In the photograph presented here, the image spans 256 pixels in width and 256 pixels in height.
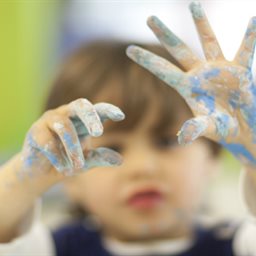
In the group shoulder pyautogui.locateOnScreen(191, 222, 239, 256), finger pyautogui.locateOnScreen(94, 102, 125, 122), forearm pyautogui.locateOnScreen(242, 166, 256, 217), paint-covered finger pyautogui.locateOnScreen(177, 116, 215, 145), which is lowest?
shoulder pyautogui.locateOnScreen(191, 222, 239, 256)

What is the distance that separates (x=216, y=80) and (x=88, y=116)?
0.14 meters

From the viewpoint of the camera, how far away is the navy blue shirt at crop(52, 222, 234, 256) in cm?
86

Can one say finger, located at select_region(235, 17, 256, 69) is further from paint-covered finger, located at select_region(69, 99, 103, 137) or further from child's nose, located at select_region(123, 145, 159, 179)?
child's nose, located at select_region(123, 145, 159, 179)

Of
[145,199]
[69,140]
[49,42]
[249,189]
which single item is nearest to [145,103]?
[145,199]

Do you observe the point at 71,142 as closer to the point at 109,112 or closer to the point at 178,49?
the point at 109,112

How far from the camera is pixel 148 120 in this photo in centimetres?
79

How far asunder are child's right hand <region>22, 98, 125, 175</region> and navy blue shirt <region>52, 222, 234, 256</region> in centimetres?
43

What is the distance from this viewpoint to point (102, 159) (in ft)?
1.50

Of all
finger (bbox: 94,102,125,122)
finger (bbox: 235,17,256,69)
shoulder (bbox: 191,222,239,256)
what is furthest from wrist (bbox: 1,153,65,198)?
shoulder (bbox: 191,222,239,256)

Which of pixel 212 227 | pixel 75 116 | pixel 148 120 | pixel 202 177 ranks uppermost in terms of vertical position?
pixel 75 116

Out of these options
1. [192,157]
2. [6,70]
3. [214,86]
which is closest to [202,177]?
[192,157]

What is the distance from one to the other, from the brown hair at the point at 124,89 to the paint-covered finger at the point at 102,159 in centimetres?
31

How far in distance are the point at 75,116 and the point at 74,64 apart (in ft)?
1.60

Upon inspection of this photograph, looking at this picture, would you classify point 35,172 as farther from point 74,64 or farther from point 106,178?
point 74,64
